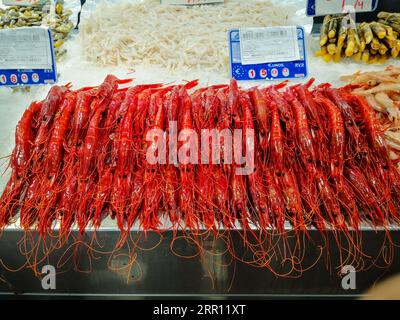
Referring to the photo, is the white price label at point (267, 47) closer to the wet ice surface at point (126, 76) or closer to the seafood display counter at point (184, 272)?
the wet ice surface at point (126, 76)

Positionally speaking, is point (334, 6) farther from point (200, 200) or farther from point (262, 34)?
point (200, 200)

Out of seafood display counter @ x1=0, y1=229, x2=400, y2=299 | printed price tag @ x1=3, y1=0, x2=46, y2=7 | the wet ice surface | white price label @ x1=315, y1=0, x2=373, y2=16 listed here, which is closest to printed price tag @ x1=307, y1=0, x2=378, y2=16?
white price label @ x1=315, y1=0, x2=373, y2=16

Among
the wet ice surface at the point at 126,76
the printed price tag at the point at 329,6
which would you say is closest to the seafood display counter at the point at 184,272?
the wet ice surface at the point at 126,76

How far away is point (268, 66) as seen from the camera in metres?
2.31

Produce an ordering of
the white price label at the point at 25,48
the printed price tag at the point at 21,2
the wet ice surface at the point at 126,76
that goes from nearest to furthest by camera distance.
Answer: the white price label at the point at 25,48
the wet ice surface at the point at 126,76
the printed price tag at the point at 21,2

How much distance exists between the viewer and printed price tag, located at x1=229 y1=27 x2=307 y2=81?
7.53ft

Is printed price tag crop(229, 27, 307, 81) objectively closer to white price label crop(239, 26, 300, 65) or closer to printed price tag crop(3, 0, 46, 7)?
white price label crop(239, 26, 300, 65)

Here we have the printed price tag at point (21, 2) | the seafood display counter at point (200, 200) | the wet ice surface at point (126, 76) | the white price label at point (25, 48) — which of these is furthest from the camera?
the printed price tag at point (21, 2)

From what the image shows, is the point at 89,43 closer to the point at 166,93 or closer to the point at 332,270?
the point at 166,93

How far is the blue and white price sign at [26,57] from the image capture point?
227 centimetres

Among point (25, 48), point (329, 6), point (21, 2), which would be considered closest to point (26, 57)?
point (25, 48)

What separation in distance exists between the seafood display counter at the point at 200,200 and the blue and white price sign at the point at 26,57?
0.35 m

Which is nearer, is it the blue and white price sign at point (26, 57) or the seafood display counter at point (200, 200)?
the seafood display counter at point (200, 200)
